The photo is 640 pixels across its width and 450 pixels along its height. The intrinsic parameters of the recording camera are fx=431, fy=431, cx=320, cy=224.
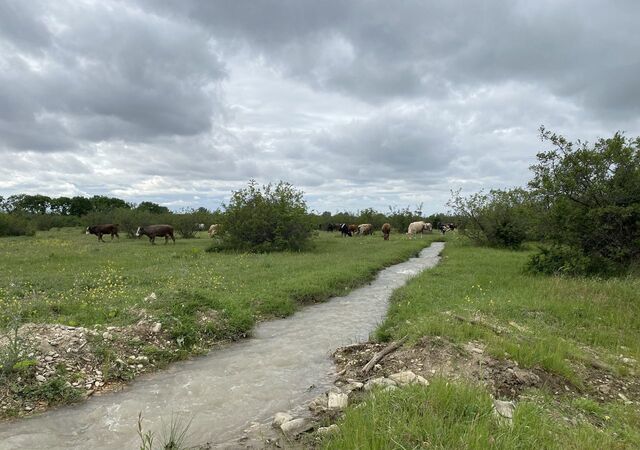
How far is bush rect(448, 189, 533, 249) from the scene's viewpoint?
106 feet

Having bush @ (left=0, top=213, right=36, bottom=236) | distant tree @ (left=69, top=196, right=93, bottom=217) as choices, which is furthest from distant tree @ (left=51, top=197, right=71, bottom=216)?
bush @ (left=0, top=213, right=36, bottom=236)

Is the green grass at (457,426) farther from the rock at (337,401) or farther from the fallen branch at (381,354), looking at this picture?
the fallen branch at (381,354)

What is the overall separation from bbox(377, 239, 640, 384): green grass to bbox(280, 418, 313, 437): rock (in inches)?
134

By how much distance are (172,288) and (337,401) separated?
7.55m

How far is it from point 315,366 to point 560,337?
16.6 ft

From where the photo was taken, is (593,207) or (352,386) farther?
(593,207)

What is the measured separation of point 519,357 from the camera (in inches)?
289

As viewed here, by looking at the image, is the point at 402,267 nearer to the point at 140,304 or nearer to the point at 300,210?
the point at 300,210

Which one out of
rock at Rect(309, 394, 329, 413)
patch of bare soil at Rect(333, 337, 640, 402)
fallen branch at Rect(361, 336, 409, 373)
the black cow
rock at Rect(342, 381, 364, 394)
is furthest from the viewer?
the black cow

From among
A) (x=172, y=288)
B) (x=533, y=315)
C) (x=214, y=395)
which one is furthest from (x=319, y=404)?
(x=172, y=288)

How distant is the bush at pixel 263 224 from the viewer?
28.4 meters

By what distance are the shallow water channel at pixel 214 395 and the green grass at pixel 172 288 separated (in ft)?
4.03

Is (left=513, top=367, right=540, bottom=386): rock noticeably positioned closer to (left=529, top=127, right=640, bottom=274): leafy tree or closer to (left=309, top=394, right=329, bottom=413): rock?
(left=309, top=394, right=329, bottom=413): rock

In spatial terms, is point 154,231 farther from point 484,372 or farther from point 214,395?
point 484,372
